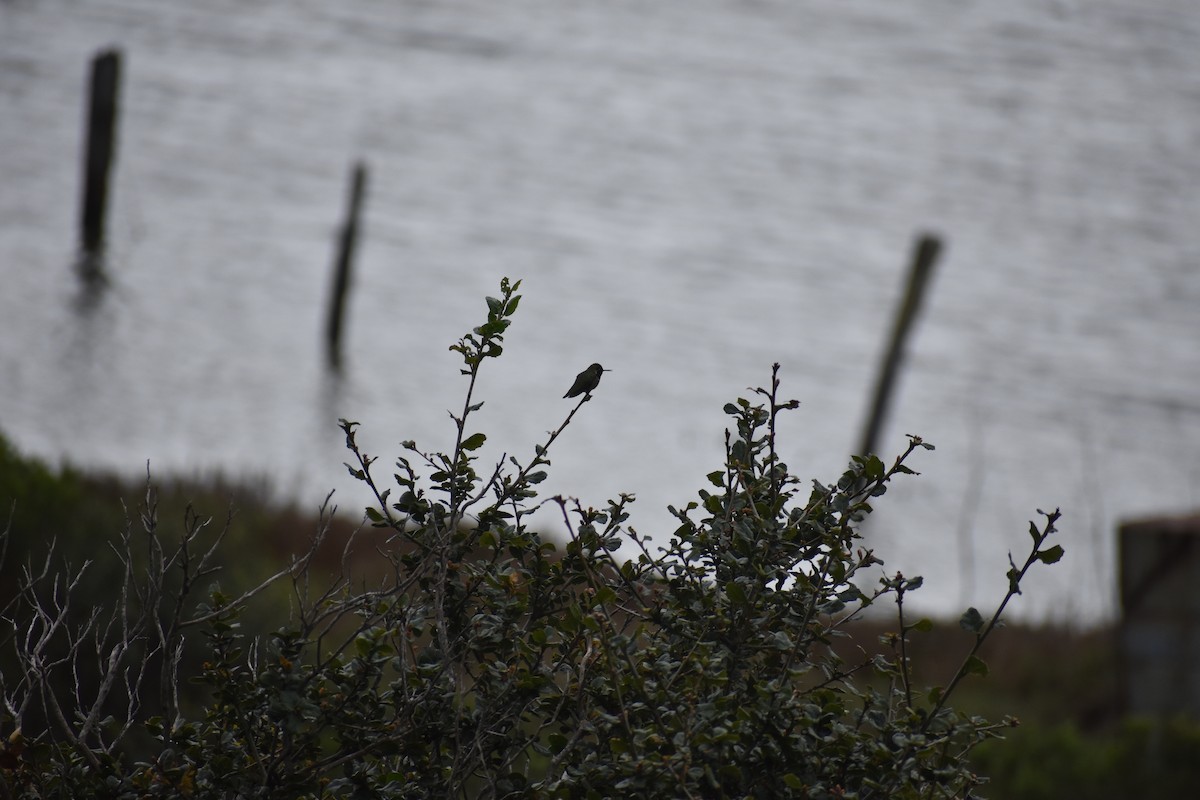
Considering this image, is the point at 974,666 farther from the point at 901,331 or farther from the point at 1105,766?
the point at 901,331

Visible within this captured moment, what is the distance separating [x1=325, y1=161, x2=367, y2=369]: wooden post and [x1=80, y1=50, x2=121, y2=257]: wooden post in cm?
344

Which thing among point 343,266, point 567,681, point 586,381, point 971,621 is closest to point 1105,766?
point 971,621

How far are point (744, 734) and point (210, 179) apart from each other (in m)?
24.9

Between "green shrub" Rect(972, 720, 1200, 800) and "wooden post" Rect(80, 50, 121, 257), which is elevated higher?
"wooden post" Rect(80, 50, 121, 257)

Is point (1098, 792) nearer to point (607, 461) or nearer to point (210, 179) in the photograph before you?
point (607, 461)

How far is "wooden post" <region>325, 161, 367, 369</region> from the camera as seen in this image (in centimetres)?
1794

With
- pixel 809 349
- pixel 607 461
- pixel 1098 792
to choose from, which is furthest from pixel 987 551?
pixel 1098 792

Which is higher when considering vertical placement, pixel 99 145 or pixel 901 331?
pixel 99 145

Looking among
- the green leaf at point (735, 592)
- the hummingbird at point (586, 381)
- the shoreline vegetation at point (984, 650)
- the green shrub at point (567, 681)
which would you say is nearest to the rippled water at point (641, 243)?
the shoreline vegetation at point (984, 650)

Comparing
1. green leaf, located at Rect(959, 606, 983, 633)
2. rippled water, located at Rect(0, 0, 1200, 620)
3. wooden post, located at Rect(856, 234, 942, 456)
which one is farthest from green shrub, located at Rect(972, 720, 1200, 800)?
wooden post, located at Rect(856, 234, 942, 456)

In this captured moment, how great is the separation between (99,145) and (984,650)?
45.7 ft

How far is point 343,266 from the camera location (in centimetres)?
1814

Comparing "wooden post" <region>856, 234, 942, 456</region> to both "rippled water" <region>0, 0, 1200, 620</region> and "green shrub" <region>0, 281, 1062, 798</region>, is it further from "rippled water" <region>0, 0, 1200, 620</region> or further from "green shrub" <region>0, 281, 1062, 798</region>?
"green shrub" <region>0, 281, 1062, 798</region>

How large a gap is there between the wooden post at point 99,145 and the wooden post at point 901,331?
1080cm
